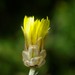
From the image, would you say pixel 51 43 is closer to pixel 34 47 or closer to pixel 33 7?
pixel 33 7

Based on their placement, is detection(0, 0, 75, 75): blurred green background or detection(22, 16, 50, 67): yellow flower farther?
detection(0, 0, 75, 75): blurred green background

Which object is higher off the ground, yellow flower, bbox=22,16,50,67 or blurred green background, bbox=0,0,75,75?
blurred green background, bbox=0,0,75,75

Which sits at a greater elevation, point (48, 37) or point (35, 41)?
point (48, 37)

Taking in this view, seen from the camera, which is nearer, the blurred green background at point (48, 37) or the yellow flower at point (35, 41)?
the yellow flower at point (35, 41)

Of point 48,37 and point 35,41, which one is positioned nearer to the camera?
point 35,41
